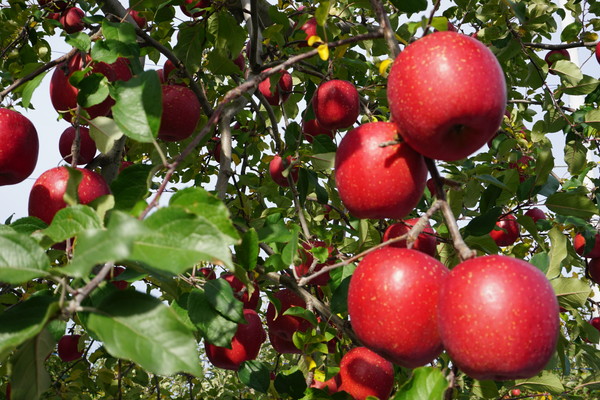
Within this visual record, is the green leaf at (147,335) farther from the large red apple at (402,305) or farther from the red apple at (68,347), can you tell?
the red apple at (68,347)

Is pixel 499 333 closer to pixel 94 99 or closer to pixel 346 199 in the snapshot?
pixel 346 199

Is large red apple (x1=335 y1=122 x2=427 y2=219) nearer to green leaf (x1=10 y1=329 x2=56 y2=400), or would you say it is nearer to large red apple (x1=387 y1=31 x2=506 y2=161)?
large red apple (x1=387 y1=31 x2=506 y2=161)

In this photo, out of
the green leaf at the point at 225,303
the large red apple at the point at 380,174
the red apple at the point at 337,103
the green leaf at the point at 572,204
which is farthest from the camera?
the red apple at the point at 337,103

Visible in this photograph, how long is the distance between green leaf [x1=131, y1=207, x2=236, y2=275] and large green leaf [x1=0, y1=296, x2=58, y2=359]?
0.15 m

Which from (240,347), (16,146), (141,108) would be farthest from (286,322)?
(141,108)

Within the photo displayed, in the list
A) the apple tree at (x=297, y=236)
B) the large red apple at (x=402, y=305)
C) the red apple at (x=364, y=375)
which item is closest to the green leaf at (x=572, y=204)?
the apple tree at (x=297, y=236)

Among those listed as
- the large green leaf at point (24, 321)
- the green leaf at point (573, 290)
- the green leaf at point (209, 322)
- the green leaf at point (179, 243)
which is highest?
the green leaf at point (179, 243)

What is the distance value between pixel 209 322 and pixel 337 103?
976 millimetres

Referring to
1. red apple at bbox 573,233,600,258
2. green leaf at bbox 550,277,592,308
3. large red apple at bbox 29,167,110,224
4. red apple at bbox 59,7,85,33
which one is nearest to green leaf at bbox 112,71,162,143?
large red apple at bbox 29,167,110,224

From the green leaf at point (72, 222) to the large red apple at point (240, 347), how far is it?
1.12m

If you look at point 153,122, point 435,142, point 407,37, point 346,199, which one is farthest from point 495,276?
point 407,37

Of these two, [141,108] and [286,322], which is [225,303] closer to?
[141,108]

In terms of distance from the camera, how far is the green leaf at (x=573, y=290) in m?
1.52

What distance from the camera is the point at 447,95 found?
3.18ft
